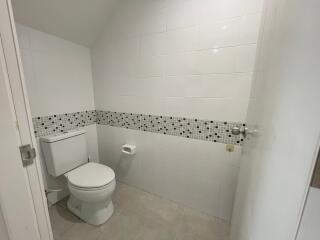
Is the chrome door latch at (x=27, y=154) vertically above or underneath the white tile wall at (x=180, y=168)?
above

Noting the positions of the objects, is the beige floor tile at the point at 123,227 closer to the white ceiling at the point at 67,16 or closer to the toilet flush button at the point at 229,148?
the toilet flush button at the point at 229,148

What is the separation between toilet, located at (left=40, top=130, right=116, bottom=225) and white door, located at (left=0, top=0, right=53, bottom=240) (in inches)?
27.0

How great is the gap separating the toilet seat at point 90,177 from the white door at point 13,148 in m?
0.66

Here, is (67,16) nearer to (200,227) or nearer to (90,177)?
(90,177)

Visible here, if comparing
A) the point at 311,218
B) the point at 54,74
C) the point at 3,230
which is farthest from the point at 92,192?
the point at 311,218

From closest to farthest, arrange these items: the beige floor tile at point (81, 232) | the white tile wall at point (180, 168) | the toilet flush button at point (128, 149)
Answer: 1. the beige floor tile at point (81, 232)
2. the white tile wall at point (180, 168)
3. the toilet flush button at point (128, 149)

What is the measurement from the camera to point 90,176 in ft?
4.55

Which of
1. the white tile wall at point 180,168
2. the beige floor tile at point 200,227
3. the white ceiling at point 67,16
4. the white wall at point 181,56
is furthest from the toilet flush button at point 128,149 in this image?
the white ceiling at point 67,16

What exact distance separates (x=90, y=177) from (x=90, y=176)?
2cm

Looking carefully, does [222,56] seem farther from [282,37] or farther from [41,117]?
[41,117]

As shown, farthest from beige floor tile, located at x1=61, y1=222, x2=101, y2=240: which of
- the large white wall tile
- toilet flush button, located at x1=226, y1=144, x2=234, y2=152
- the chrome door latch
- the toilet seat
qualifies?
the large white wall tile

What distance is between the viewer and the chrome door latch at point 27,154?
543 millimetres

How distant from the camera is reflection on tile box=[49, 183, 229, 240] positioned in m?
1.27

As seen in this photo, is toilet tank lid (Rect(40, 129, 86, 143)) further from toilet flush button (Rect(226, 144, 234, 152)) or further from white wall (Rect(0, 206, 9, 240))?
toilet flush button (Rect(226, 144, 234, 152))
